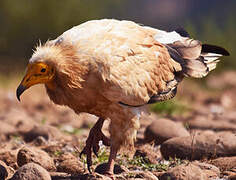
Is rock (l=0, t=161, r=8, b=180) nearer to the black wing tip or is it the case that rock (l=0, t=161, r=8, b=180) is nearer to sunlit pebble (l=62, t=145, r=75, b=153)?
sunlit pebble (l=62, t=145, r=75, b=153)

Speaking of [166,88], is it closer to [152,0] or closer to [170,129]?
[170,129]

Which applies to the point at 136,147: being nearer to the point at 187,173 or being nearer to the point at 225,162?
the point at 225,162

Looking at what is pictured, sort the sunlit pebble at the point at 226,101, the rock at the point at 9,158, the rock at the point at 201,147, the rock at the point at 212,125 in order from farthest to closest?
1. the sunlit pebble at the point at 226,101
2. the rock at the point at 212,125
3. the rock at the point at 201,147
4. the rock at the point at 9,158

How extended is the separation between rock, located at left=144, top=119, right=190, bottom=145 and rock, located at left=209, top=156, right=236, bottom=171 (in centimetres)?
100

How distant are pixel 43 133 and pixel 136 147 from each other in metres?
1.28

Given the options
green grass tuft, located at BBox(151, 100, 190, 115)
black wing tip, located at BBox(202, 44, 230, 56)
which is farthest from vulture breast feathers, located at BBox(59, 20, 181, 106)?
green grass tuft, located at BBox(151, 100, 190, 115)

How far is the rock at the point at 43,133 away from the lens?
270 inches

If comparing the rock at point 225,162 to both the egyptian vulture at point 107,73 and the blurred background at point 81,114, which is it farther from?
the egyptian vulture at point 107,73

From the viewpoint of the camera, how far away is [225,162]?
5227mm

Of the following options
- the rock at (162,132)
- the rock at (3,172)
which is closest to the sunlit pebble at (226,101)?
the rock at (162,132)

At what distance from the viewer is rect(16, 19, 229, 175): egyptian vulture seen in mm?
4812

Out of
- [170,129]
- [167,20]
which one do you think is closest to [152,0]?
[167,20]

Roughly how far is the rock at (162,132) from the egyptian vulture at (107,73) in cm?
66

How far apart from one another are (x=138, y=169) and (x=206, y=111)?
427 centimetres
